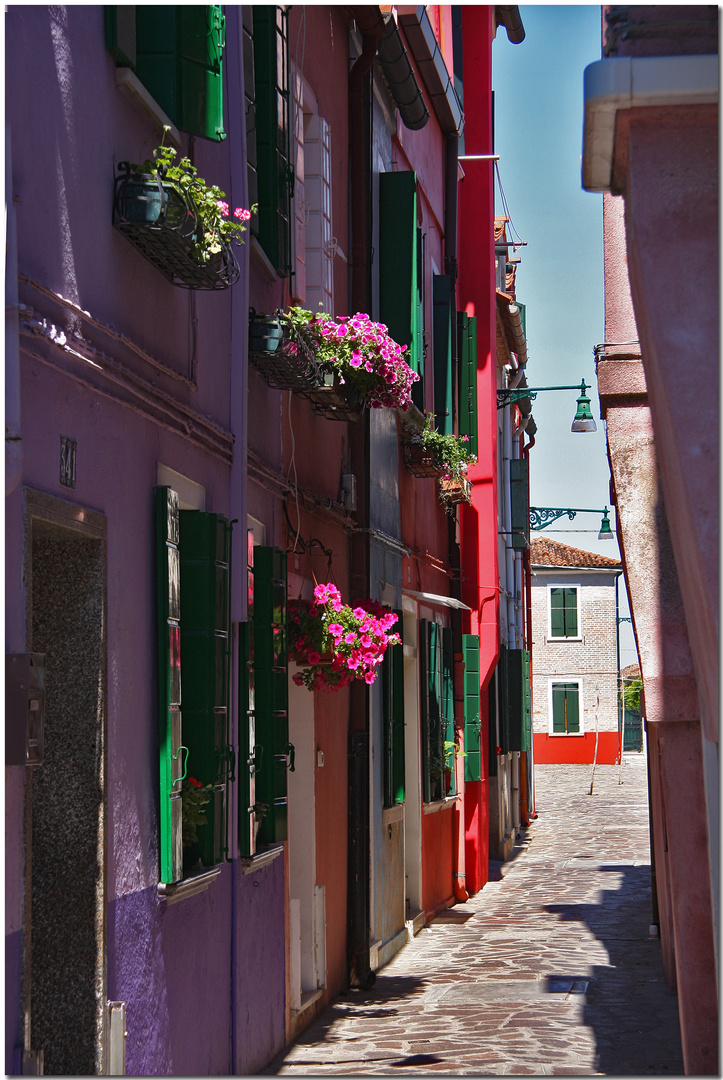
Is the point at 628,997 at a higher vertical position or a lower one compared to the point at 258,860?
lower

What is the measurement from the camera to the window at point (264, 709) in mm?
7202

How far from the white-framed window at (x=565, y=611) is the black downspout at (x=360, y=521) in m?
37.4

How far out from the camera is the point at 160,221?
17.2 ft

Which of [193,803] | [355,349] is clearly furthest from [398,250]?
[193,803]

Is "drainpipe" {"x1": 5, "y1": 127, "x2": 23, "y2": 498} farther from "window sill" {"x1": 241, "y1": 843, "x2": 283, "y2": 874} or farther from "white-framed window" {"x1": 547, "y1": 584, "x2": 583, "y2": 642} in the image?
"white-framed window" {"x1": 547, "y1": 584, "x2": 583, "y2": 642}

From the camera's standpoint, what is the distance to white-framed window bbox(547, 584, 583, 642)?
47.7 meters

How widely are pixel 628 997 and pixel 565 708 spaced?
3770 cm

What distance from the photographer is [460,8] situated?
57.0 feet

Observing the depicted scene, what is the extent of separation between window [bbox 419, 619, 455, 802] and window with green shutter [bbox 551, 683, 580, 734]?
103 ft

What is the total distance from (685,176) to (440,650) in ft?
38.0

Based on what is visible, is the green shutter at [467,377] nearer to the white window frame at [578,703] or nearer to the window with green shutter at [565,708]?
the white window frame at [578,703]

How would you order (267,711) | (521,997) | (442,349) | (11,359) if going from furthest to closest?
1. (442,349)
2. (521,997)
3. (267,711)
4. (11,359)

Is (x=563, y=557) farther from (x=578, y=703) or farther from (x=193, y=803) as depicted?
(x=193, y=803)

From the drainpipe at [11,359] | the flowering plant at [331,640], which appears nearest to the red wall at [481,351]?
the flowering plant at [331,640]
